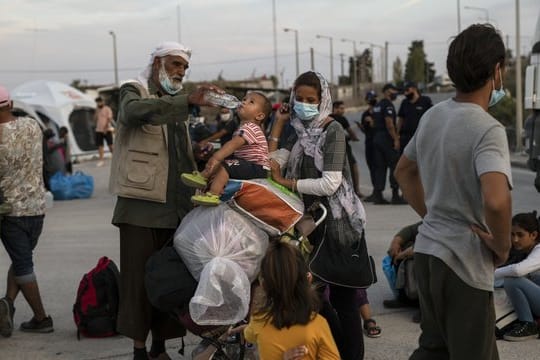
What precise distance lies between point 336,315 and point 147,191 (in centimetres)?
133

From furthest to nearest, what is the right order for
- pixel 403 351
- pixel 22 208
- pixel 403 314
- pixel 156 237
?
1. pixel 403 314
2. pixel 22 208
3. pixel 403 351
4. pixel 156 237

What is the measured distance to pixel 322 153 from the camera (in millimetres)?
4137

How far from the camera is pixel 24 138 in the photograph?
5.26m

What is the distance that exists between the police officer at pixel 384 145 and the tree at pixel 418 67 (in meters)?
63.3

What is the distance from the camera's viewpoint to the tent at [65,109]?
23406 millimetres

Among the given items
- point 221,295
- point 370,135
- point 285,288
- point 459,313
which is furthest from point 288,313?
point 370,135

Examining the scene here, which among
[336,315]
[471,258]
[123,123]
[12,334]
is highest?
[123,123]

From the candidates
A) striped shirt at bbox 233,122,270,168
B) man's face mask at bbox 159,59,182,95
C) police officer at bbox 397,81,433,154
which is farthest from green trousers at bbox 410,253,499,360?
police officer at bbox 397,81,433,154

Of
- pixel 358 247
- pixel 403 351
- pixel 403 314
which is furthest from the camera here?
pixel 403 314

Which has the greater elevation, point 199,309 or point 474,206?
point 474,206

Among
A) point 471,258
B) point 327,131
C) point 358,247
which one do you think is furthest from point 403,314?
point 471,258

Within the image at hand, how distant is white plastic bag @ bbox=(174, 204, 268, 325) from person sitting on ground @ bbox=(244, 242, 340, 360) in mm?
490

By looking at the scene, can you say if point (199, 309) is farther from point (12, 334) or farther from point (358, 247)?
point (12, 334)

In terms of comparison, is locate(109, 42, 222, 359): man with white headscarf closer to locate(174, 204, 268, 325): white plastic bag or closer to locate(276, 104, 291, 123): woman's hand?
locate(174, 204, 268, 325): white plastic bag
